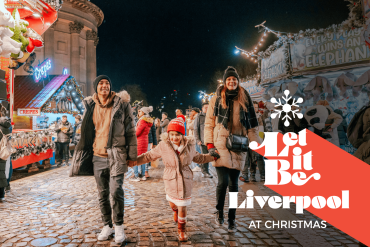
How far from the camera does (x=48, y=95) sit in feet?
62.7

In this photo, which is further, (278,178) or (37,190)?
(278,178)

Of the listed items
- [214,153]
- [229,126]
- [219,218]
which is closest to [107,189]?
[214,153]

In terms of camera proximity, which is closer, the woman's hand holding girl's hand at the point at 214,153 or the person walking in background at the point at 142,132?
the woman's hand holding girl's hand at the point at 214,153

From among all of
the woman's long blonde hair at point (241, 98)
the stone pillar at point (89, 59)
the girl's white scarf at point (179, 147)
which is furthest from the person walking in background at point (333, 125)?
the stone pillar at point (89, 59)

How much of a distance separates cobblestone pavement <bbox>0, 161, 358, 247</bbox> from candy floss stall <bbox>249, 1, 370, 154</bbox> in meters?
5.25

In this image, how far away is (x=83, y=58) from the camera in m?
39.9

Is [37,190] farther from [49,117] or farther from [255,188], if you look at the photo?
[49,117]

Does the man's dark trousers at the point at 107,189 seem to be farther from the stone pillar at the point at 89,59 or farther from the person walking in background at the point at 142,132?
the stone pillar at the point at 89,59

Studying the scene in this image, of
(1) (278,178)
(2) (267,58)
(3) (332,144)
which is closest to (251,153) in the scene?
(1) (278,178)

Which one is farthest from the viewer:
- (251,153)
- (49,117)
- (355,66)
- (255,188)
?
(49,117)

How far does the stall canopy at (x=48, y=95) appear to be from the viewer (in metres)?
18.1

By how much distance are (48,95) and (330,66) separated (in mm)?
18243

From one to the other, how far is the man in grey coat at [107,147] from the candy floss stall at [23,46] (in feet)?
5.49

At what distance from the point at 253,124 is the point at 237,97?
48 cm
